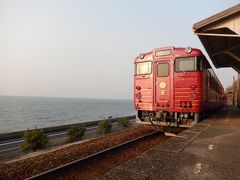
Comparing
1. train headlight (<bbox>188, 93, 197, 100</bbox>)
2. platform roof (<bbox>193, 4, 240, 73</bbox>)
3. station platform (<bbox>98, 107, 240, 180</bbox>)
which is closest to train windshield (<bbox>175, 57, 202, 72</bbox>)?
train headlight (<bbox>188, 93, 197, 100</bbox>)

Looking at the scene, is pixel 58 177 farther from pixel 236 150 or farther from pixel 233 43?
pixel 233 43

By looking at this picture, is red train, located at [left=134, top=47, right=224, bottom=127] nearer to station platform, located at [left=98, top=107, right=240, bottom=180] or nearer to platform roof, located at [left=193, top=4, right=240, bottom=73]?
platform roof, located at [left=193, top=4, right=240, bottom=73]

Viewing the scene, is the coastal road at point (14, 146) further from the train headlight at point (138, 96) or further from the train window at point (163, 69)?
the train window at point (163, 69)

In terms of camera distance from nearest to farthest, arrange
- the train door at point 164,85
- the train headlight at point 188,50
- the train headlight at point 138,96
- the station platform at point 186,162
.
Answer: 1. the station platform at point 186,162
2. the train headlight at point 188,50
3. the train door at point 164,85
4. the train headlight at point 138,96

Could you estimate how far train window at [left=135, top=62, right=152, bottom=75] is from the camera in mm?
11397

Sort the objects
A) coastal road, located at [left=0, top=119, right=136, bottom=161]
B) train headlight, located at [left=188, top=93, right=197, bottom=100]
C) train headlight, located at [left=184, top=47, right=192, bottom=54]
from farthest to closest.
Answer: coastal road, located at [left=0, top=119, right=136, bottom=161] → train headlight, located at [left=184, top=47, right=192, bottom=54] → train headlight, located at [left=188, top=93, right=197, bottom=100]

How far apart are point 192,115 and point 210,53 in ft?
21.6

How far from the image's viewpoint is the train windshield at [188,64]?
397 inches

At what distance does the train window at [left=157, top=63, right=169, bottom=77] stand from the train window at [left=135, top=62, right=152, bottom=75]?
45cm

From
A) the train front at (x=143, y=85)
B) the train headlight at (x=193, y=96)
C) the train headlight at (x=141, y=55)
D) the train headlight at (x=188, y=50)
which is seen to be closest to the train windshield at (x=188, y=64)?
the train headlight at (x=188, y=50)

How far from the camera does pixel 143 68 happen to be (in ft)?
38.1

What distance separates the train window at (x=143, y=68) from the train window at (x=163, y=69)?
1.48 feet

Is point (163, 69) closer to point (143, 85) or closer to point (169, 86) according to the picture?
point (169, 86)

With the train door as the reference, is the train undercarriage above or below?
below
